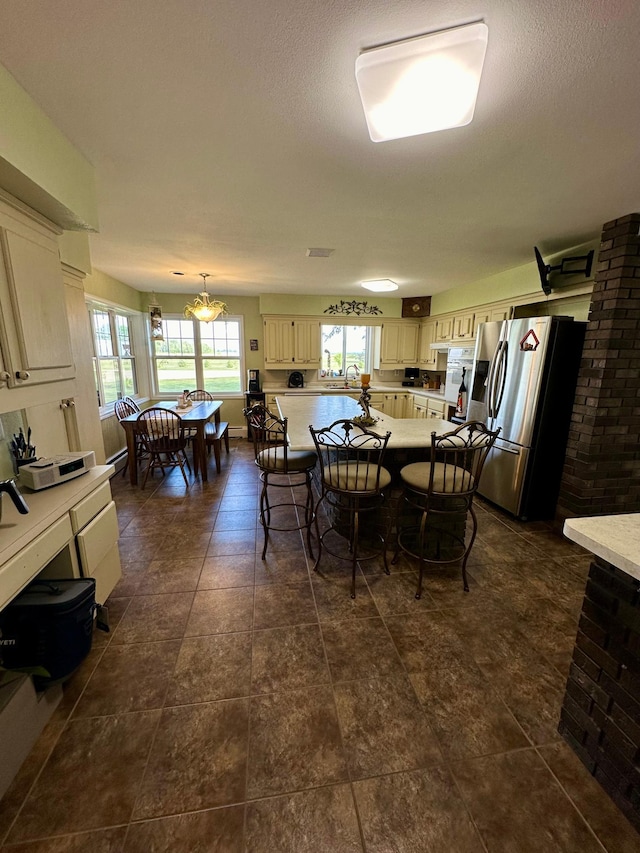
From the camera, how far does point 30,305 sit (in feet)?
5.14

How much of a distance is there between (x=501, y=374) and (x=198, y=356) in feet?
15.8

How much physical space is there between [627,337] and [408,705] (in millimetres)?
2908

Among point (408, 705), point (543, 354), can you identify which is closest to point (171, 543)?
point (408, 705)

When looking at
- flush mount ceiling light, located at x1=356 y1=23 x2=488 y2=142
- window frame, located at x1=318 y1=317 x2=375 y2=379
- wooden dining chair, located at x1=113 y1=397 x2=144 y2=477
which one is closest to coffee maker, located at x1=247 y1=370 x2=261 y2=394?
window frame, located at x1=318 y1=317 x2=375 y2=379

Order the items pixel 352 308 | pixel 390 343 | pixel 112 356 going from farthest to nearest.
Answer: pixel 390 343
pixel 352 308
pixel 112 356

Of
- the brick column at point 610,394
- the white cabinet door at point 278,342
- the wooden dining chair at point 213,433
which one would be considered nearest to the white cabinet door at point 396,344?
the white cabinet door at point 278,342

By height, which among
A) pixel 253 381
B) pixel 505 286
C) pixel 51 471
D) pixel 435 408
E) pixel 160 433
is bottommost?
pixel 160 433

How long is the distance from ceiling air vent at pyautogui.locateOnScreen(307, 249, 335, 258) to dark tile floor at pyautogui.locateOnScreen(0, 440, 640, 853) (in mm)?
2866

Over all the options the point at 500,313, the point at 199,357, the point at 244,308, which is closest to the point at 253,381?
the point at 199,357

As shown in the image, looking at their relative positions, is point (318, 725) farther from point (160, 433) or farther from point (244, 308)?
point (244, 308)

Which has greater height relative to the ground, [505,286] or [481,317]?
[505,286]

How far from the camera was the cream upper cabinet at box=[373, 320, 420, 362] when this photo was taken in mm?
6102

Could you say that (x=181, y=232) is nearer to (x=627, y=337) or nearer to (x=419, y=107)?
(x=419, y=107)

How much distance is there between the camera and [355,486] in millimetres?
2107
